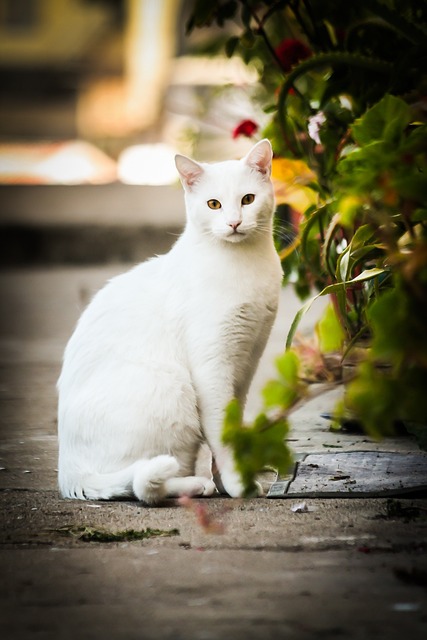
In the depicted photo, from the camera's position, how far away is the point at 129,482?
2562 mm

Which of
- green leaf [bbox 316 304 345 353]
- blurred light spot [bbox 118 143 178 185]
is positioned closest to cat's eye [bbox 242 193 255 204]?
green leaf [bbox 316 304 345 353]

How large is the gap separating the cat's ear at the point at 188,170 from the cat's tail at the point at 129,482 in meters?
0.80

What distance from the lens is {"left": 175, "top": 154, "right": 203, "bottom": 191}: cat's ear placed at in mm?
2777

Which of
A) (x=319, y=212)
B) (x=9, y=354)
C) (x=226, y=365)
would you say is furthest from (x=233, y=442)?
(x=9, y=354)

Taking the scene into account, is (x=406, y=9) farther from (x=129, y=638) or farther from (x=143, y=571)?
(x=129, y=638)

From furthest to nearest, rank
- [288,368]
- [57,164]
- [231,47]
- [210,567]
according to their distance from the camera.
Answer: [57,164] < [231,47] < [210,567] < [288,368]

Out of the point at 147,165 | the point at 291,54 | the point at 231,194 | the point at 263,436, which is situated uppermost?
the point at 291,54

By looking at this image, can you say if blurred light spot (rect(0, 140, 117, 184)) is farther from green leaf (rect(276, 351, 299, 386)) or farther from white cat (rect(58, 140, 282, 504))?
green leaf (rect(276, 351, 299, 386))

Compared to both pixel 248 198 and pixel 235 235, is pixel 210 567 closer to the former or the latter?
pixel 235 235

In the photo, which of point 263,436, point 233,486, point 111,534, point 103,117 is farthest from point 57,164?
point 263,436

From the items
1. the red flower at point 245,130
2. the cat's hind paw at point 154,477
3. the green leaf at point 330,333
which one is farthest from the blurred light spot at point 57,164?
the cat's hind paw at point 154,477

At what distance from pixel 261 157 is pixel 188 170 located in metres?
0.21

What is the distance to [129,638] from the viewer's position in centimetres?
166

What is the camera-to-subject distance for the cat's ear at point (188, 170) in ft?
9.11
